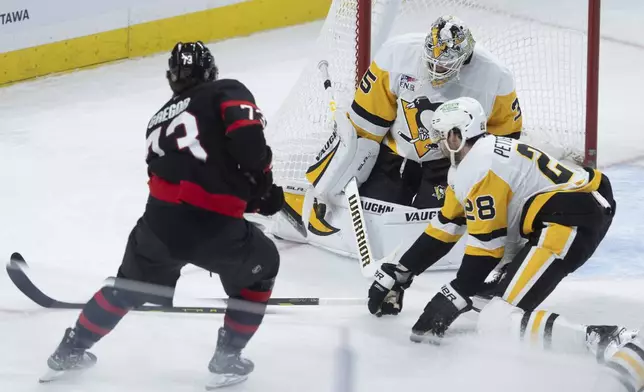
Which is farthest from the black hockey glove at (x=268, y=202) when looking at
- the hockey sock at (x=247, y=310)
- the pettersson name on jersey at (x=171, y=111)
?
the pettersson name on jersey at (x=171, y=111)

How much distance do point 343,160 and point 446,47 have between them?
0.57 meters

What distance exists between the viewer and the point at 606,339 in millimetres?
3383

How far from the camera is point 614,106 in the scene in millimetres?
6227

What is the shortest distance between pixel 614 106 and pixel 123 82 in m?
2.49

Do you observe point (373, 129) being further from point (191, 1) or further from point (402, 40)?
point (191, 1)

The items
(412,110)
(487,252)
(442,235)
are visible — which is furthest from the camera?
(412,110)

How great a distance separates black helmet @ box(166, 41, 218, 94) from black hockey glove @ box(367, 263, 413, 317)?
0.94 metres

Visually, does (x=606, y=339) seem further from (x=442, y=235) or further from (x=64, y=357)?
(x=64, y=357)

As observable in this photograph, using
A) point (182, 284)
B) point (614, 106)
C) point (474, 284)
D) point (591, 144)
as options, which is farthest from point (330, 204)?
point (614, 106)

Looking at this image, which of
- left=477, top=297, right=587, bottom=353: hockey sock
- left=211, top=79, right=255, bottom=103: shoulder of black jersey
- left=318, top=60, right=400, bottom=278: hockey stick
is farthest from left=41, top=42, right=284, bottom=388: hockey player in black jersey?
left=318, top=60, right=400, bottom=278: hockey stick

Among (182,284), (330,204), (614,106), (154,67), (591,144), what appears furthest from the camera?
(154,67)

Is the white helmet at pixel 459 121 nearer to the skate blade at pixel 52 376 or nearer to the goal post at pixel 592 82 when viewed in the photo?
the skate blade at pixel 52 376

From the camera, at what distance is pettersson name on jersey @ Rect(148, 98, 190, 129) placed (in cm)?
313

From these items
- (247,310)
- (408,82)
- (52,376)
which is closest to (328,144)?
(408,82)
